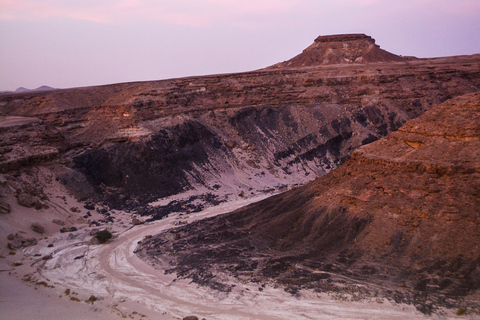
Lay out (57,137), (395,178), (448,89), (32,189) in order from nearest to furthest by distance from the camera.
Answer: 1. (395,178)
2. (32,189)
3. (57,137)
4. (448,89)

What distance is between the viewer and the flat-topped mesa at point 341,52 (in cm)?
5009

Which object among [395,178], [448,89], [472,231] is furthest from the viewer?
[448,89]

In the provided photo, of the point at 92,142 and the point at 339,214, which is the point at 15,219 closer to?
the point at 92,142

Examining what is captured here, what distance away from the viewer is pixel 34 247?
18516 mm

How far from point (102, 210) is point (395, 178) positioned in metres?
18.0

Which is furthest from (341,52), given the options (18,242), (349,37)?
(18,242)

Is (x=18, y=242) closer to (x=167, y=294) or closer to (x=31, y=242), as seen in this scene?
(x=31, y=242)

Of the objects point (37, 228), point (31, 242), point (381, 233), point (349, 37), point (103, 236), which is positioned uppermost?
point (349, 37)

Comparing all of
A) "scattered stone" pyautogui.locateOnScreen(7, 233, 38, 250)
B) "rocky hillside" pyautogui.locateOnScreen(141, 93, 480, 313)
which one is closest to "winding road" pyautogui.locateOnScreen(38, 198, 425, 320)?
"rocky hillside" pyautogui.locateOnScreen(141, 93, 480, 313)

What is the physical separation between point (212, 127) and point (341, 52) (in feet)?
84.1

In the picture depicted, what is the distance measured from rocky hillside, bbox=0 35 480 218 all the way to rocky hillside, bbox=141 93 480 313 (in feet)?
31.1

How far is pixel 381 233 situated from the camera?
14.5 metres

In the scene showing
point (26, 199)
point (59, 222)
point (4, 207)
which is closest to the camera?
point (4, 207)

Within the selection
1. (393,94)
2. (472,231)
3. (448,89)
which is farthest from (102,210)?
(448,89)
